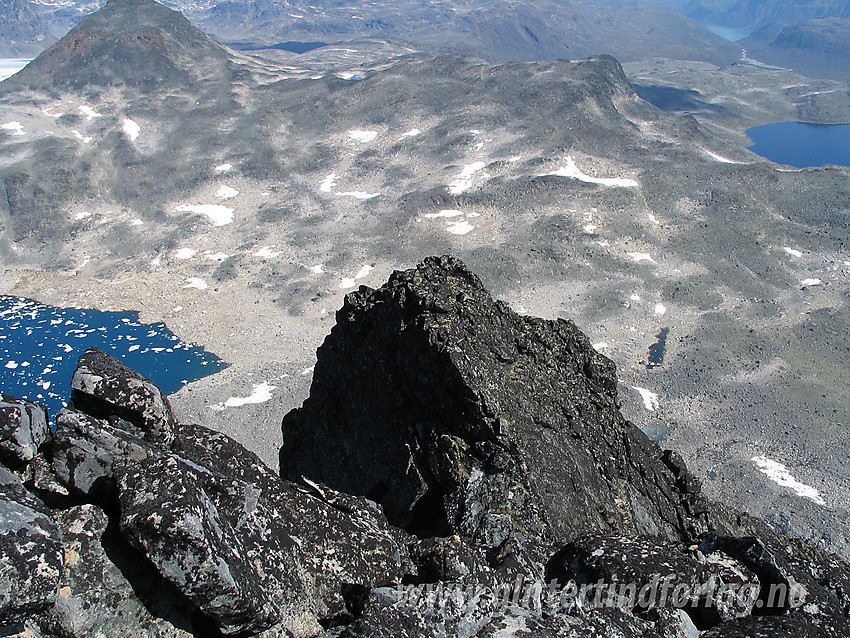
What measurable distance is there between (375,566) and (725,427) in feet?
153

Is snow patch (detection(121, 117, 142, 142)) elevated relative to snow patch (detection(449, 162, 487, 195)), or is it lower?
elevated

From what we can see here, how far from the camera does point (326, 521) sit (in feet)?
41.4

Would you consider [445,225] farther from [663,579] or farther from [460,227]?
[663,579]

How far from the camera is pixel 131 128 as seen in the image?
114312 millimetres

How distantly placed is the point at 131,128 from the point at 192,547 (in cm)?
12385

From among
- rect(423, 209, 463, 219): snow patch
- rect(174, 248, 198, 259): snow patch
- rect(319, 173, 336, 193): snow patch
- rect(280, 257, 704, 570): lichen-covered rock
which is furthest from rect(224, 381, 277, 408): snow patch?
rect(319, 173, 336, 193): snow patch

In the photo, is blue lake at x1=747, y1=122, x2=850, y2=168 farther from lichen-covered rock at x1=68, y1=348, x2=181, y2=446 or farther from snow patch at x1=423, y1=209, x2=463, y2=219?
lichen-covered rock at x1=68, y1=348, x2=181, y2=446

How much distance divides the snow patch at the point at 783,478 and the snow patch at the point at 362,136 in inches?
3575

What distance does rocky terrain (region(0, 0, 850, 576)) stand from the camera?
177ft

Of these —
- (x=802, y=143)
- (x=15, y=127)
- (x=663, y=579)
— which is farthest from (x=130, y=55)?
(x=802, y=143)

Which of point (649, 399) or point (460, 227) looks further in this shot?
point (460, 227)

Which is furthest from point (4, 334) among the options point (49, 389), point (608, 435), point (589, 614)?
Answer: point (589, 614)

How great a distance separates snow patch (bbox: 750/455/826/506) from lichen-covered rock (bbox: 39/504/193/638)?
1802 inches

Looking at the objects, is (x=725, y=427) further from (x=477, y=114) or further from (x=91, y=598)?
(x=477, y=114)
